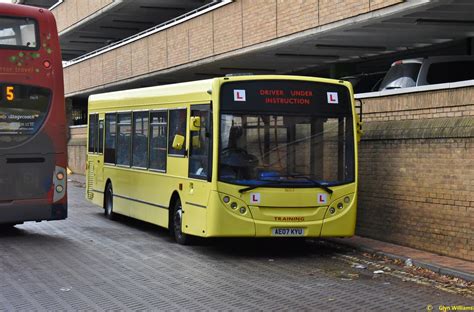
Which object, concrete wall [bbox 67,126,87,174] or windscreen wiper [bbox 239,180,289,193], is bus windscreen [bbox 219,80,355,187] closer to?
windscreen wiper [bbox 239,180,289,193]

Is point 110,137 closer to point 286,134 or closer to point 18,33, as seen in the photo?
point 18,33

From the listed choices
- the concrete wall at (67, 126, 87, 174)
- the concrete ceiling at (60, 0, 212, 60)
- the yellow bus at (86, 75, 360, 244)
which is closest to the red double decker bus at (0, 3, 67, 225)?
the yellow bus at (86, 75, 360, 244)

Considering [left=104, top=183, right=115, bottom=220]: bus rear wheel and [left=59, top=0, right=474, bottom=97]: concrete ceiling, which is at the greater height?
[left=59, top=0, right=474, bottom=97]: concrete ceiling

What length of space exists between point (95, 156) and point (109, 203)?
4.64ft

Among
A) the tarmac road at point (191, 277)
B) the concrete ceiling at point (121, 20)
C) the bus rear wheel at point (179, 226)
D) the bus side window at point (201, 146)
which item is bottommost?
the tarmac road at point (191, 277)

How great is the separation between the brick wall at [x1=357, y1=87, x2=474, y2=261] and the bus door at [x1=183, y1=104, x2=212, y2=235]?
3.29 m

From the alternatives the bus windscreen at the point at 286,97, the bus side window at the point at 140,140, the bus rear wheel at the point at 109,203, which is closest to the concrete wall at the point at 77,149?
the bus rear wheel at the point at 109,203

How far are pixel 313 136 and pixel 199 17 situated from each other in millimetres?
10641

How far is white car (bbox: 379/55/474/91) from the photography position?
13.4 m

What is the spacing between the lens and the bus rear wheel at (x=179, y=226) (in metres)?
12.0

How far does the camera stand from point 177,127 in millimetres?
12227

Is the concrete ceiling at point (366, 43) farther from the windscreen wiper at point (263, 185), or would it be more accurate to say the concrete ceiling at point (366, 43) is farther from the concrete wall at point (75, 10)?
A: the concrete wall at point (75, 10)

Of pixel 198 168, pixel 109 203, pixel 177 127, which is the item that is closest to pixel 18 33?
pixel 177 127

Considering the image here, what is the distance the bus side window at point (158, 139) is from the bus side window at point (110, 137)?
2502mm
